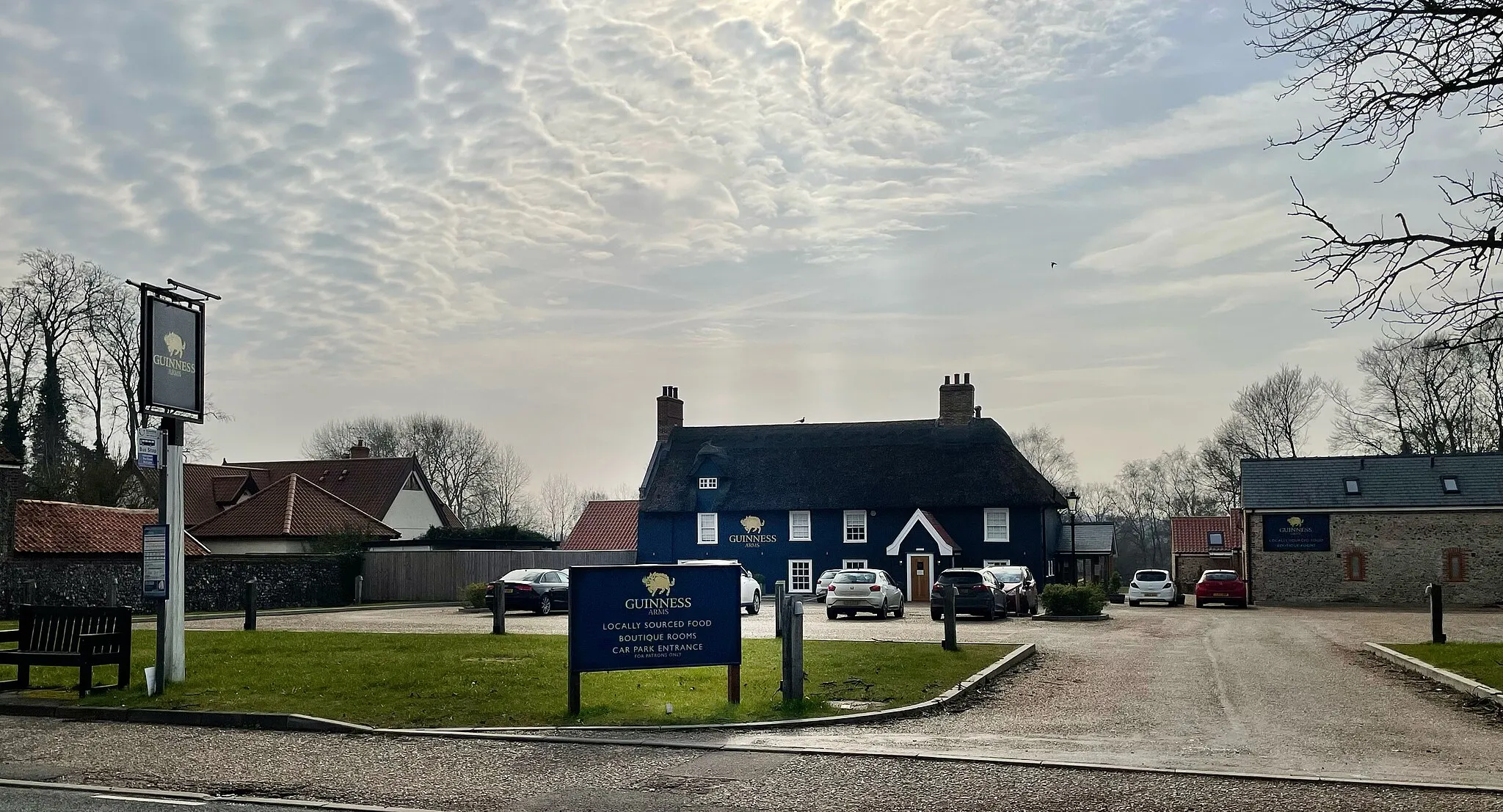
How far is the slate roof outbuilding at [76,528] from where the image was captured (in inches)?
1330

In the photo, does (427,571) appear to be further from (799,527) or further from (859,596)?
(859,596)

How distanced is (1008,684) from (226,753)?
9582 mm

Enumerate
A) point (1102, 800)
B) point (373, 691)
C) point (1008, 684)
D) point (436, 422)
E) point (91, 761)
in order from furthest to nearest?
1. point (436, 422)
2. point (1008, 684)
3. point (373, 691)
4. point (91, 761)
5. point (1102, 800)

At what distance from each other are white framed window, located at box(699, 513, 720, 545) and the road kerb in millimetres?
38295

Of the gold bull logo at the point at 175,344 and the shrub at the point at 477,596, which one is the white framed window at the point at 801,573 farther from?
the gold bull logo at the point at 175,344

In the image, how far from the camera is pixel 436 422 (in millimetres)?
86750

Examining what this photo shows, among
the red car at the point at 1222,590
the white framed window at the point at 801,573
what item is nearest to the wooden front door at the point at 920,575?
the white framed window at the point at 801,573

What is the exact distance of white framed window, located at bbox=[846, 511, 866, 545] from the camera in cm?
5697

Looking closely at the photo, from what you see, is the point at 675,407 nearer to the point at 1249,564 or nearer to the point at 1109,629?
the point at 1249,564

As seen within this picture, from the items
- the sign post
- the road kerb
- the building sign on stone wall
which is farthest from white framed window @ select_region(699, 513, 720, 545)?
the sign post

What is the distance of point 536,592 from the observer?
117 feet

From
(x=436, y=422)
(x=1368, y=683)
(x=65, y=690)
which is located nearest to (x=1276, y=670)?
(x=1368, y=683)

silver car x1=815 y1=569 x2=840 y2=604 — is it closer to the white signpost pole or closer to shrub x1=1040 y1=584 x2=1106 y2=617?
shrub x1=1040 y1=584 x2=1106 y2=617

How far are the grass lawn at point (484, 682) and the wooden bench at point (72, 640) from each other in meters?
0.37
